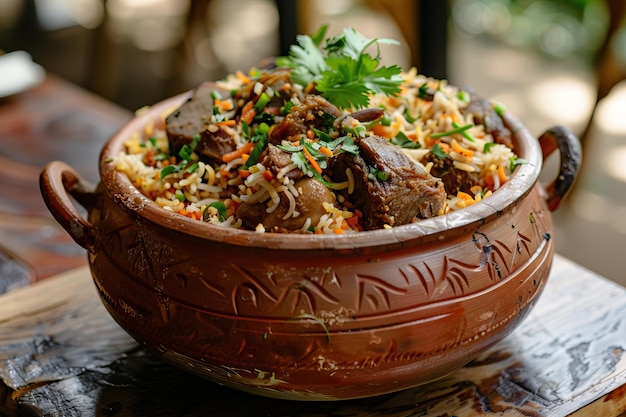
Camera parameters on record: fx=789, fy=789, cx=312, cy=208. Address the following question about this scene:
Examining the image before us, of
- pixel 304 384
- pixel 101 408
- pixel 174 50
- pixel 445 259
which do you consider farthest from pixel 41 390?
pixel 174 50

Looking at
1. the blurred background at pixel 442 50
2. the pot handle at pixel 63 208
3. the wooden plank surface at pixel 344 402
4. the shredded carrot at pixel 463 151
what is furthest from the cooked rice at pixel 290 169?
the blurred background at pixel 442 50

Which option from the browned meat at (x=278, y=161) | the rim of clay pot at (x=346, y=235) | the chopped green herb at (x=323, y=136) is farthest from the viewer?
the chopped green herb at (x=323, y=136)

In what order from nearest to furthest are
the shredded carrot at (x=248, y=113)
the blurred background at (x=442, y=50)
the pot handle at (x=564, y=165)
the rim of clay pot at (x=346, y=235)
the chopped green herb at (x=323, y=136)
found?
the rim of clay pot at (x=346, y=235) < the chopped green herb at (x=323, y=136) < the shredded carrot at (x=248, y=113) < the pot handle at (x=564, y=165) < the blurred background at (x=442, y=50)

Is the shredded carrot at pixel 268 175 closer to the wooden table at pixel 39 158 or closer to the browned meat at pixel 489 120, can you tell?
the browned meat at pixel 489 120

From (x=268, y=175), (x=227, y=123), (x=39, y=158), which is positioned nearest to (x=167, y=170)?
(x=227, y=123)

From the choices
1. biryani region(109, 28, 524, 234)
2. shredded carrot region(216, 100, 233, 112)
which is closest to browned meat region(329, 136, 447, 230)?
biryani region(109, 28, 524, 234)

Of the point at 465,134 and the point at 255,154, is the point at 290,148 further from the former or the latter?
the point at 465,134

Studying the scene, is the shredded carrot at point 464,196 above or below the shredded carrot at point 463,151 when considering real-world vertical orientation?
below

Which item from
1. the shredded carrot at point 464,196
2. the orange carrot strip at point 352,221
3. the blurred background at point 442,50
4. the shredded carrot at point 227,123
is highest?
→ the shredded carrot at point 227,123
